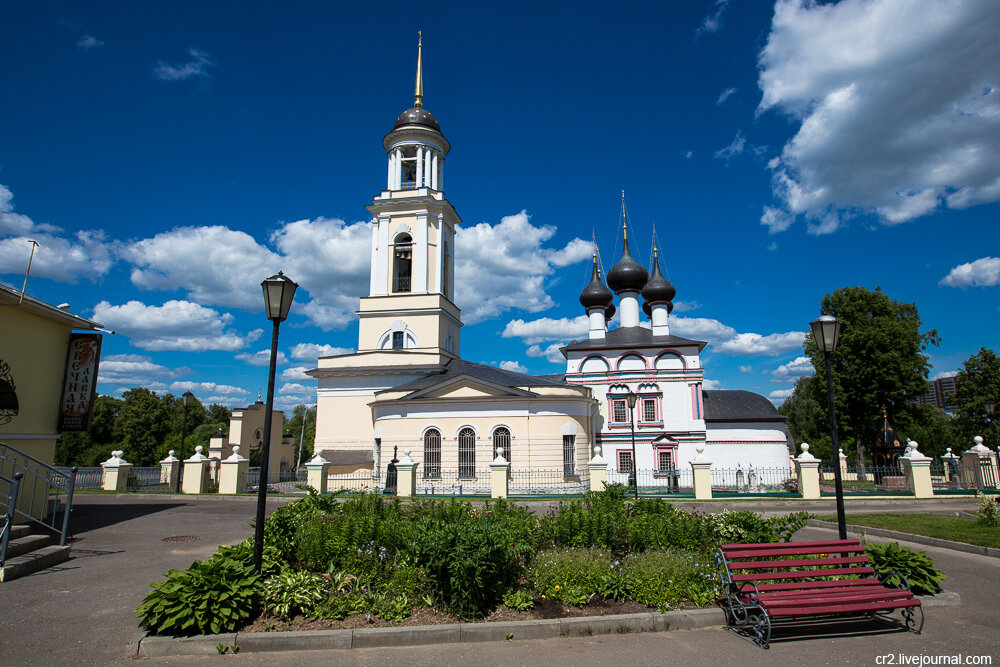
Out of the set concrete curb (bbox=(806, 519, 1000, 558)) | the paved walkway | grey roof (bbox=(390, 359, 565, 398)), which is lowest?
the paved walkway

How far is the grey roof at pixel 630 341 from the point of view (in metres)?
33.5

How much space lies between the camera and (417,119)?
1249 inches

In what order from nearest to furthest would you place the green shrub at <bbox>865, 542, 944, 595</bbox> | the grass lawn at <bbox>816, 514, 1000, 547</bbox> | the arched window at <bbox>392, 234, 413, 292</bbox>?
the green shrub at <bbox>865, 542, 944, 595</bbox>
the grass lawn at <bbox>816, 514, 1000, 547</bbox>
the arched window at <bbox>392, 234, 413, 292</bbox>

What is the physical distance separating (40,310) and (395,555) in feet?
33.8

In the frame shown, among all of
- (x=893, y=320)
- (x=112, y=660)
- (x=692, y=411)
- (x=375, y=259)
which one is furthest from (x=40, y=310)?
(x=893, y=320)

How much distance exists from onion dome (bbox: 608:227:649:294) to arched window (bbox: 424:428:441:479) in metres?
18.8

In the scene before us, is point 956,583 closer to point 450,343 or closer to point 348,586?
point 348,586

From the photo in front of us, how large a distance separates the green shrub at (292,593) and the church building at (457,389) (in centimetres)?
1740

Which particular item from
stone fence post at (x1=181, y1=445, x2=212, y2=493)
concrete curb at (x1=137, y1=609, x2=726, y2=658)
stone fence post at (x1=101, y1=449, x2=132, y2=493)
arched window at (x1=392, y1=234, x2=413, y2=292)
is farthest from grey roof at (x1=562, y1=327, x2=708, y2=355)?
concrete curb at (x1=137, y1=609, x2=726, y2=658)

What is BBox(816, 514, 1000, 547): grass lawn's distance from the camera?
34.7 feet

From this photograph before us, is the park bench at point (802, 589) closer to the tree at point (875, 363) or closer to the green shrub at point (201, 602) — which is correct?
the green shrub at point (201, 602)

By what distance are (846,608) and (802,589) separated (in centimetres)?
47

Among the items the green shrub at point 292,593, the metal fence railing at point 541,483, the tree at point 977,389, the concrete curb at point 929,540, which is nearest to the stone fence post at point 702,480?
the metal fence railing at point 541,483

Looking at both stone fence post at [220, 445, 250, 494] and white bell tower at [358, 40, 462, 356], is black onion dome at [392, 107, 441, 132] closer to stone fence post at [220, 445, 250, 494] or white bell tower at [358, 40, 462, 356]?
white bell tower at [358, 40, 462, 356]
